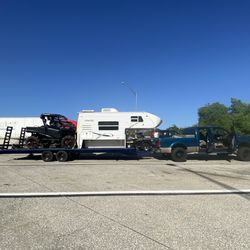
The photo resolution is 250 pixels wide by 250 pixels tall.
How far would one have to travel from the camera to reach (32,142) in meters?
19.6

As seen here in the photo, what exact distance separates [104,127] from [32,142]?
15.0ft

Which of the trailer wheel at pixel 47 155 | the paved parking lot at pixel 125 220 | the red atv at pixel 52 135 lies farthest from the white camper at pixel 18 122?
the paved parking lot at pixel 125 220

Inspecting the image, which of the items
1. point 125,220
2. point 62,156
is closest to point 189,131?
point 62,156

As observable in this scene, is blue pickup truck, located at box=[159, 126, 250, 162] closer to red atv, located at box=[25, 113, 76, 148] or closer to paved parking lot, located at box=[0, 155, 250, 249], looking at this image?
red atv, located at box=[25, 113, 76, 148]

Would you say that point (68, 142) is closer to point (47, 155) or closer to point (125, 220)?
Result: point (47, 155)

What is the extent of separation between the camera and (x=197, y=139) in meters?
18.4

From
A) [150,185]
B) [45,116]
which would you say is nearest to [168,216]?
[150,185]

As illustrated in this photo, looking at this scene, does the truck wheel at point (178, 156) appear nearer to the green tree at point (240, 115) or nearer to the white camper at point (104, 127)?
the white camper at point (104, 127)

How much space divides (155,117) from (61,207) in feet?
43.9

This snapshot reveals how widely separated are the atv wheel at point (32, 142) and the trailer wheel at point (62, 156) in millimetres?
1755

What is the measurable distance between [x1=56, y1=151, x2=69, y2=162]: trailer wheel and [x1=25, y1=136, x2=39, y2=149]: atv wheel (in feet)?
5.76

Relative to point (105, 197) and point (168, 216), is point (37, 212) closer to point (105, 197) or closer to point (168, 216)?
point (105, 197)

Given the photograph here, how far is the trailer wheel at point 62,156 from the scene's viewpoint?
18.7m

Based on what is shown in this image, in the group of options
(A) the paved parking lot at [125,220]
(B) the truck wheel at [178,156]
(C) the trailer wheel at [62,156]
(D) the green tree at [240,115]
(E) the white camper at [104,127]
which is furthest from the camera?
(D) the green tree at [240,115]
